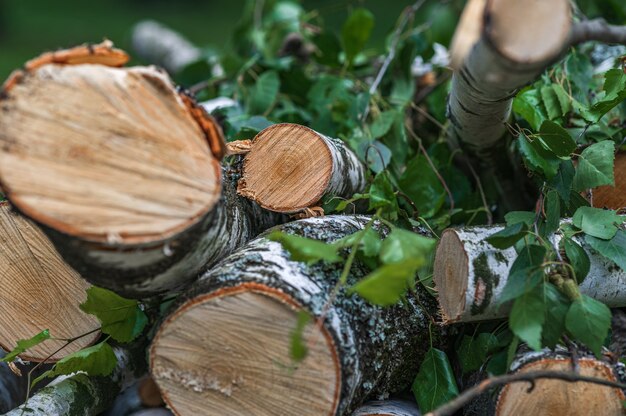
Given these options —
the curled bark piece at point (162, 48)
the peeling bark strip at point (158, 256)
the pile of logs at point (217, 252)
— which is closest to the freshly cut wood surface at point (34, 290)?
Answer: the pile of logs at point (217, 252)

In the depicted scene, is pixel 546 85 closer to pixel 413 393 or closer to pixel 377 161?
pixel 377 161

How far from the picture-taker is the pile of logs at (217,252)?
671 millimetres

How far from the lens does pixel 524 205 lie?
1220 millimetres

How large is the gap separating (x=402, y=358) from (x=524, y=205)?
476mm

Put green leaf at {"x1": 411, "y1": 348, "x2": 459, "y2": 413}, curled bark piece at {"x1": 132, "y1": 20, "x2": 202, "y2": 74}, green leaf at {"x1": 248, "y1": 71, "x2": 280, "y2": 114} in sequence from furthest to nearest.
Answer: curled bark piece at {"x1": 132, "y1": 20, "x2": 202, "y2": 74}
green leaf at {"x1": 248, "y1": 71, "x2": 280, "y2": 114}
green leaf at {"x1": 411, "y1": 348, "x2": 459, "y2": 413}

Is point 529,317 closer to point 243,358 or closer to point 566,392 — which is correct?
point 566,392

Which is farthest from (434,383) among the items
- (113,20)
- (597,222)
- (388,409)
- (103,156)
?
(113,20)

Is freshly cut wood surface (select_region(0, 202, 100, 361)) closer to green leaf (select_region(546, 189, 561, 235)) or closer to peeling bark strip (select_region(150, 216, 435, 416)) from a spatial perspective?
peeling bark strip (select_region(150, 216, 435, 416))

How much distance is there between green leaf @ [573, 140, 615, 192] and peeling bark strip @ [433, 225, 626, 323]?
0.08m

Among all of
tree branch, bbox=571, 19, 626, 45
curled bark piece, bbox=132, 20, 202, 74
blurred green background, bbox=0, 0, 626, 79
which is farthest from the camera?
blurred green background, bbox=0, 0, 626, 79

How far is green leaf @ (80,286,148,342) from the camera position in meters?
0.87

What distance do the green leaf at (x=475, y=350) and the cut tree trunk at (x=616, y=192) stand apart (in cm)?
32

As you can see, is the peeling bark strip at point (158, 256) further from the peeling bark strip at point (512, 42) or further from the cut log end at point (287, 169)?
the peeling bark strip at point (512, 42)

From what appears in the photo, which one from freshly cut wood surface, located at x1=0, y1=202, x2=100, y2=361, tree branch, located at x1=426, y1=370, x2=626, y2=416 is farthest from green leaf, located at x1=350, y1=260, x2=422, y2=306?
freshly cut wood surface, located at x1=0, y1=202, x2=100, y2=361
